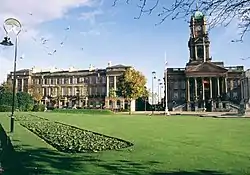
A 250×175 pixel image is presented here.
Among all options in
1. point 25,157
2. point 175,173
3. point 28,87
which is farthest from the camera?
point 28,87

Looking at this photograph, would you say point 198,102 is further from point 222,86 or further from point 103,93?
point 103,93

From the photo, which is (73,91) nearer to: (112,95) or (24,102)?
(112,95)

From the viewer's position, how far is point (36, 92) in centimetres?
13188

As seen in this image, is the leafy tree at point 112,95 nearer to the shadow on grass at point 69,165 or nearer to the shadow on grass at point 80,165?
the shadow on grass at point 69,165

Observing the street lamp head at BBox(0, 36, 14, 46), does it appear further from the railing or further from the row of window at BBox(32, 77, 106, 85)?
the row of window at BBox(32, 77, 106, 85)

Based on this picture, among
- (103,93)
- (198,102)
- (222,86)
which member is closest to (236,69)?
(222,86)

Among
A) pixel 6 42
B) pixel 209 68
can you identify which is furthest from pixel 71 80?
pixel 6 42

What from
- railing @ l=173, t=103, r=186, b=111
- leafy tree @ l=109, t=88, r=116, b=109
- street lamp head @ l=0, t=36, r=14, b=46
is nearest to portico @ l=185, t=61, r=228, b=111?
railing @ l=173, t=103, r=186, b=111

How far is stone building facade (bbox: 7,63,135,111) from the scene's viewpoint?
132 meters

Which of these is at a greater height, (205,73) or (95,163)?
(205,73)

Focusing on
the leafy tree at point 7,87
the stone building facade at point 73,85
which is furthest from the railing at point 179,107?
the leafy tree at point 7,87

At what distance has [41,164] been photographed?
995 centimetres

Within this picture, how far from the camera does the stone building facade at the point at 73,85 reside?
132500mm

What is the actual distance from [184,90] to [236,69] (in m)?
18.7
